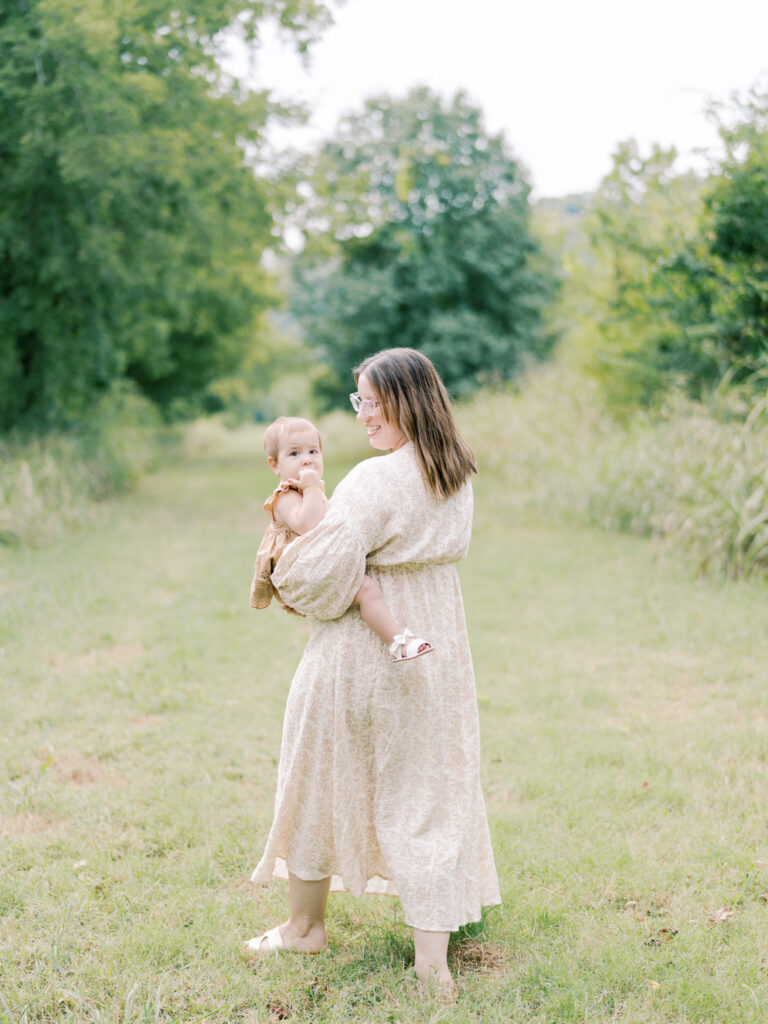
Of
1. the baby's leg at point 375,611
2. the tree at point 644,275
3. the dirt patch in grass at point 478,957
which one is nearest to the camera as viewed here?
the baby's leg at point 375,611

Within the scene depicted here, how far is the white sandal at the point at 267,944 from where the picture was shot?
2943mm

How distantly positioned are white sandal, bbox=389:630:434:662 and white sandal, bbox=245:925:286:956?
110cm

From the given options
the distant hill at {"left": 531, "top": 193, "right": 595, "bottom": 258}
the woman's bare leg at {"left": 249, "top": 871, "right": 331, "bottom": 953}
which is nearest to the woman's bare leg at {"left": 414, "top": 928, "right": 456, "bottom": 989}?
the woman's bare leg at {"left": 249, "top": 871, "right": 331, "bottom": 953}

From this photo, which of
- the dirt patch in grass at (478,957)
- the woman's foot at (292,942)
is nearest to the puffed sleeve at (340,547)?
the woman's foot at (292,942)

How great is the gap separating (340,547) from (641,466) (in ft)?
28.1

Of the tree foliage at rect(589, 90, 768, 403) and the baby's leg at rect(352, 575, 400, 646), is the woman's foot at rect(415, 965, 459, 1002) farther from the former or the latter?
the tree foliage at rect(589, 90, 768, 403)

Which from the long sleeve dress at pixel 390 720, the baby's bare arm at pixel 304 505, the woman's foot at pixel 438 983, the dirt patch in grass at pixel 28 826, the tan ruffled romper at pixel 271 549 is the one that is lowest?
the dirt patch in grass at pixel 28 826

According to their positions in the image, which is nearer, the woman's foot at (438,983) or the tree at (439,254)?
the woman's foot at (438,983)

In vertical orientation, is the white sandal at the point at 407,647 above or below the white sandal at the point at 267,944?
above

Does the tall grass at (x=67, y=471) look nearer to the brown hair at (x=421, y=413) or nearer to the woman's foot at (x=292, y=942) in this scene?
the woman's foot at (x=292, y=942)

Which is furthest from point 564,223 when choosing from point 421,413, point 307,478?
point 307,478

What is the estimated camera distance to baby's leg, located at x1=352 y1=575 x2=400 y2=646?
2.61m

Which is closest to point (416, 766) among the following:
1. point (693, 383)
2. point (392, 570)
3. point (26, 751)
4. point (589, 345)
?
point (392, 570)

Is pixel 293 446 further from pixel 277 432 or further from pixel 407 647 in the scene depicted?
pixel 407 647
